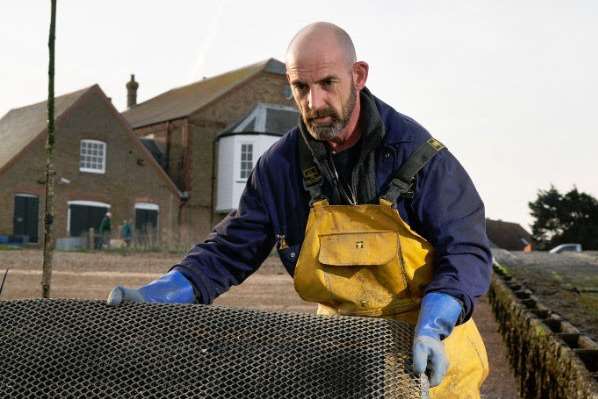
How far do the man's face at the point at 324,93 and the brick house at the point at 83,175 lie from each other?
30.0 m

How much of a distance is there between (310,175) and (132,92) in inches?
Answer: 1867

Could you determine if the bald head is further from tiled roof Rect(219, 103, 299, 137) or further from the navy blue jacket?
tiled roof Rect(219, 103, 299, 137)

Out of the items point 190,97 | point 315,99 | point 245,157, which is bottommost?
point 315,99

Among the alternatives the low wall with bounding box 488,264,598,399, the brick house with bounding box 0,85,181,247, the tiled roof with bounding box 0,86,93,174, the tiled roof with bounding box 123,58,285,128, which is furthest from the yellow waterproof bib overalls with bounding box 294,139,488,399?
the tiled roof with bounding box 123,58,285,128

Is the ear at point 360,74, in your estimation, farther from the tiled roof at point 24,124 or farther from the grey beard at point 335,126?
the tiled roof at point 24,124

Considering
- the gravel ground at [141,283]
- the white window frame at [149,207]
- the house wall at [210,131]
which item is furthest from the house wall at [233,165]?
the gravel ground at [141,283]

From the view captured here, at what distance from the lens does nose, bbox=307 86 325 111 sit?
3354 millimetres

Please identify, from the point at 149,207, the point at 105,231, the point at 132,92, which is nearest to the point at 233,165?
the point at 149,207

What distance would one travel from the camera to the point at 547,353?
581 cm

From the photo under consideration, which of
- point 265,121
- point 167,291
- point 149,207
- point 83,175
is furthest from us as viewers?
point 265,121

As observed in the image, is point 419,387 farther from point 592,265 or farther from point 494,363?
point 592,265

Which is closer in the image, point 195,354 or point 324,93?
point 195,354

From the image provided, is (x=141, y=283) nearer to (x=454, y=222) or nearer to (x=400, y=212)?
(x=400, y=212)

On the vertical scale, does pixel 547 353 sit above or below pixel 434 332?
below
